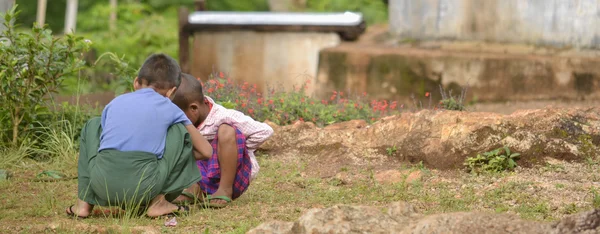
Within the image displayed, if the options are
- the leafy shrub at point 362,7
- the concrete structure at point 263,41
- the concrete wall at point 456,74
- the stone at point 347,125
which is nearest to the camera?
the stone at point 347,125

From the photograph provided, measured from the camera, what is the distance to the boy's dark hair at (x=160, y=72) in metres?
4.77

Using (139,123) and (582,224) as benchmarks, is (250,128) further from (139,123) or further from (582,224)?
(582,224)

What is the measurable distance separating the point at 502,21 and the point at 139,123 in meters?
8.12

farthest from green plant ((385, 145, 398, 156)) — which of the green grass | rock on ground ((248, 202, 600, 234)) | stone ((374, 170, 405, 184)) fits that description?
rock on ground ((248, 202, 600, 234))

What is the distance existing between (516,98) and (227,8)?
12604 millimetres

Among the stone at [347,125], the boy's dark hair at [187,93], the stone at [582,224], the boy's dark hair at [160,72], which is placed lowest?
the stone at [347,125]

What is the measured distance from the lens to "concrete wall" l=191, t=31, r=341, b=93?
43.0 feet

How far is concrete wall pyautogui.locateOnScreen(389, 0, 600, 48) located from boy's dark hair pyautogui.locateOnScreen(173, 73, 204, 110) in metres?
7.32

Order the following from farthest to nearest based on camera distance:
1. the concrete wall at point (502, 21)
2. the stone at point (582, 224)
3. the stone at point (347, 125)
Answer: the concrete wall at point (502, 21)
the stone at point (347, 125)
the stone at point (582, 224)

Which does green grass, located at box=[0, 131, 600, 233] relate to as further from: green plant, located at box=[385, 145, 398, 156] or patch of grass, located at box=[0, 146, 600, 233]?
green plant, located at box=[385, 145, 398, 156]

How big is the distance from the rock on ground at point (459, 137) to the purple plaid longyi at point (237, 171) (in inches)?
57.7

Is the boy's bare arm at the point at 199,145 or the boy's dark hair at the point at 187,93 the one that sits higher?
the boy's dark hair at the point at 187,93

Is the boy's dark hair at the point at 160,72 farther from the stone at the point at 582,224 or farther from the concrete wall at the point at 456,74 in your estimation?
the concrete wall at the point at 456,74

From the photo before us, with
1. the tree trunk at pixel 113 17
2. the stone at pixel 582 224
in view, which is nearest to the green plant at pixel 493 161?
the stone at pixel 582 224
